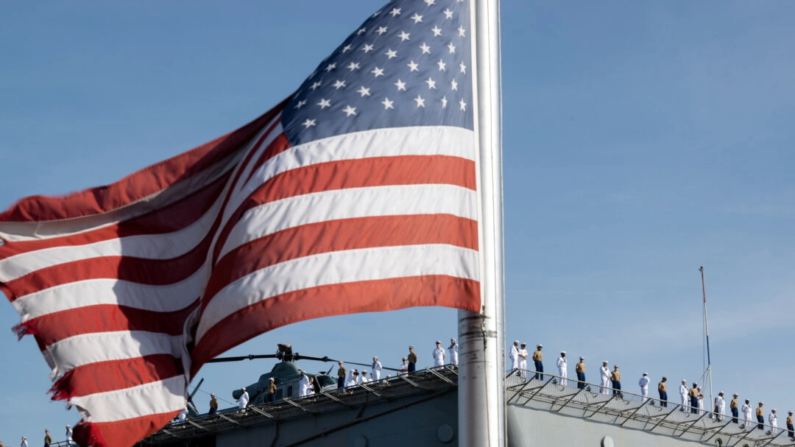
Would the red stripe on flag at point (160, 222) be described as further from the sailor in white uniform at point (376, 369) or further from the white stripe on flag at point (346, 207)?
the sailor in white uniform at point (376, 369)

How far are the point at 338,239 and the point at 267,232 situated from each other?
927 mm

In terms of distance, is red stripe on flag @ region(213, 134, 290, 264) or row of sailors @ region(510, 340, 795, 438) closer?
red stripe on flag @ region(213, 134, 290, 264)

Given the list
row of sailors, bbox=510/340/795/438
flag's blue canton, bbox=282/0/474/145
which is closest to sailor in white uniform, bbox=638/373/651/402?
row of sailors, bbox=510/340/795/438

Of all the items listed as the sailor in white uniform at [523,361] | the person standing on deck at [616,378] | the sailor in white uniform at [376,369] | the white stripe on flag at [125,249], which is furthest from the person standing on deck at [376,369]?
the white stripe on flag at [125,249]

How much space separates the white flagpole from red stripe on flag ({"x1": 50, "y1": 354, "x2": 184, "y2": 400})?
4111 mm

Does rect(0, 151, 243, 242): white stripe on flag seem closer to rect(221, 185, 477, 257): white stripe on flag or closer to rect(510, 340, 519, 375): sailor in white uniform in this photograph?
rect(221, 185, 477, 257): white stripe on flag

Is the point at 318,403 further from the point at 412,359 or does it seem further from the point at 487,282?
the point at 487,282

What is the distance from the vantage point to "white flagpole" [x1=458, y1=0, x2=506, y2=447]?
12844 millimetres

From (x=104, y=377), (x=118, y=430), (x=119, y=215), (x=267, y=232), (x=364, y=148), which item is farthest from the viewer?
(x=119, y=215)

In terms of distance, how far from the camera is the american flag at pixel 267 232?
13367mm

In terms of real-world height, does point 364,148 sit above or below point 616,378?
below

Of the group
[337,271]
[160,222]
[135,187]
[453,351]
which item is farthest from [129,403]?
[453,351]

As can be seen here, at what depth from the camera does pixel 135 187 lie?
15148 mm

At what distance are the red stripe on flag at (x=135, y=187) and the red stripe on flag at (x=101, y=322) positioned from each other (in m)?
1.43
